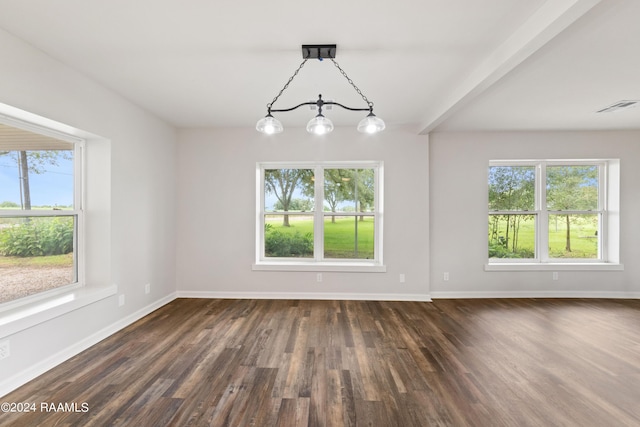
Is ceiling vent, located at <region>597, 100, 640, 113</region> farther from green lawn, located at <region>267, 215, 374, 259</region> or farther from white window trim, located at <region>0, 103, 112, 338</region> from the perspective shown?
white window trim, located at <region>0, 103, 112, 338</region>

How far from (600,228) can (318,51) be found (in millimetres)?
5414

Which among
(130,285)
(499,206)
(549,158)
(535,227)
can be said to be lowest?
(130,285)

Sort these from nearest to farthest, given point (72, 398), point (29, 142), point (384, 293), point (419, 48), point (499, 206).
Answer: point (72, 398) → point (419, 48) → point (29, 142) → point (384, 293) → point (499, 206)

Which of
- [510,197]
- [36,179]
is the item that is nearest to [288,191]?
[36,179]

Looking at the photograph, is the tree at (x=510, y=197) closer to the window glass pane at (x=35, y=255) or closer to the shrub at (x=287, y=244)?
the shrub at (x=287, y=244)

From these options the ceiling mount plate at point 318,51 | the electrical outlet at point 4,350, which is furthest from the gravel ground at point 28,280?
the ceiling mount plate at point 318,51

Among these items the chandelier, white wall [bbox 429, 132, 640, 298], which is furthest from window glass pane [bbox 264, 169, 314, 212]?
the chandelier

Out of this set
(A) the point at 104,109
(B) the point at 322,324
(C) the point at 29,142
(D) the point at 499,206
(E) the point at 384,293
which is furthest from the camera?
(D) the point at 499,206

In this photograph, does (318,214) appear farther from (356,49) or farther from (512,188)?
(512,188)

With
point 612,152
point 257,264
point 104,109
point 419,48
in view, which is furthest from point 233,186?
point 612,152

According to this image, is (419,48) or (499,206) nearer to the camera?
(419,48)

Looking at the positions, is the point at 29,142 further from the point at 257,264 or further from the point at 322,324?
the point at 322,324

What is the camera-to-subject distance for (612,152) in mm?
4668

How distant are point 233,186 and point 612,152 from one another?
595cm
